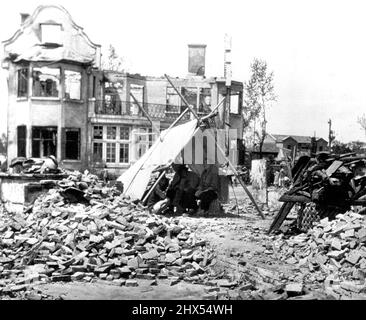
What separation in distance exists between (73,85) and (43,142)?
14.3 feet

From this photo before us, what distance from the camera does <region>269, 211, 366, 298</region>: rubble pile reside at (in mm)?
7250

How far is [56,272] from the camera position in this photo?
308 inches

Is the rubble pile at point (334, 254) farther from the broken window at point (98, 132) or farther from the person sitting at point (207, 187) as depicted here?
the broken window at point (98, 132)

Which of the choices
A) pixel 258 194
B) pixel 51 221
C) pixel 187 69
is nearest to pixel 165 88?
pixel 187 69

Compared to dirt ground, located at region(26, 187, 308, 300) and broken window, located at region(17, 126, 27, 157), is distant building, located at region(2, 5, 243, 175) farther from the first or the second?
dirt ground, located at region(26, 187, 308, 300)

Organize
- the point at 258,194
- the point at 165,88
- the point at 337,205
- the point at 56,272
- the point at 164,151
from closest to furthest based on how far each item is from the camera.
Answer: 1. the point at 56,272
2. the point at 337,205
3. the point at 164,151
4. the point at 258,194
5. the point at 165,88

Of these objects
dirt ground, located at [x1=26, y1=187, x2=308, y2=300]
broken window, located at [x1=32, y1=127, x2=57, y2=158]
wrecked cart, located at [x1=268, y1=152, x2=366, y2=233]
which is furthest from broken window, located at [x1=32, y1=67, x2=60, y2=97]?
wrecked cart, located at [x1=268, y1=152, x2=366, y2=233]

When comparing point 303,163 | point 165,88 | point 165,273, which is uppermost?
point 165,88

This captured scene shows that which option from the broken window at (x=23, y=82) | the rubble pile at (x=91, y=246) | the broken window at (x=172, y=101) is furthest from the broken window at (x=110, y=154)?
the rubble pile at (x=91, y=246)

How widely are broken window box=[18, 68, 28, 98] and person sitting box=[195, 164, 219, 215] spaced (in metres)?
14.7

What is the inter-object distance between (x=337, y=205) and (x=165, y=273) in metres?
3.99

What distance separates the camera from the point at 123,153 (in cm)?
2814

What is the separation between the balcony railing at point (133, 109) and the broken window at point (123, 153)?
192 centimetres
